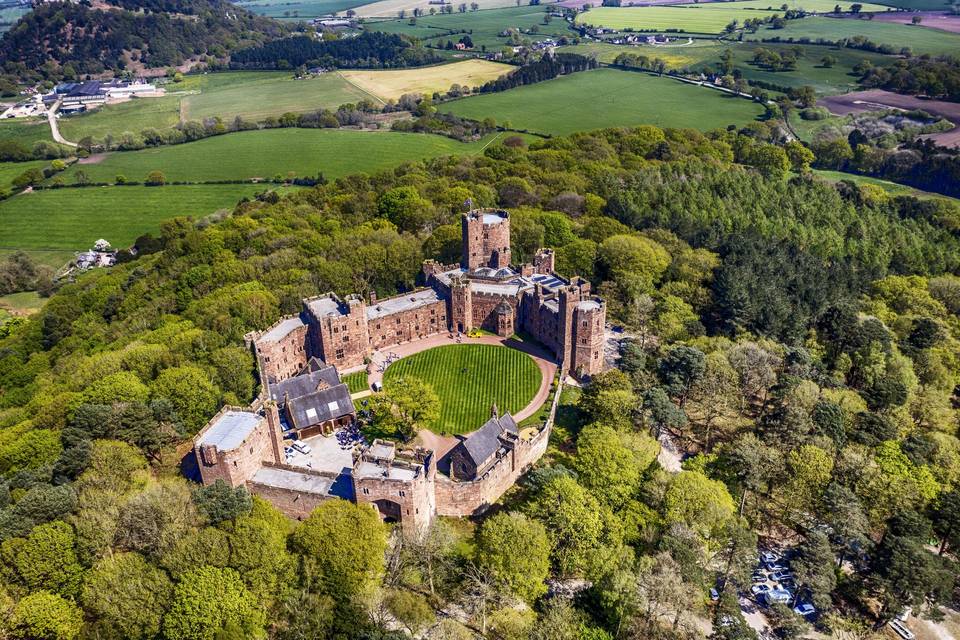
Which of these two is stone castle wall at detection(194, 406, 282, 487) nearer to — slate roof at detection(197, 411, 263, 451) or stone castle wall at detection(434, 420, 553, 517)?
slate roof at detection(197, 411, 263, 451)

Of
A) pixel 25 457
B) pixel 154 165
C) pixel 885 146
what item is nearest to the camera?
pixel 25 457

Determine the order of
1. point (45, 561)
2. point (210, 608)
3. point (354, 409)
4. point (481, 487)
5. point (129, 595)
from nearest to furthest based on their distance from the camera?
Result: point (129, 595) → point (210, 608) → point (45, 561) → point (481, 487) → point (354, 409)

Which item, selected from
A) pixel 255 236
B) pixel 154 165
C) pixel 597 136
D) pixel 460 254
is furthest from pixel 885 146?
pixel 154 165

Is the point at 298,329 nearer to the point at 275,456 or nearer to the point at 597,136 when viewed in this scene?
the point at 275,456

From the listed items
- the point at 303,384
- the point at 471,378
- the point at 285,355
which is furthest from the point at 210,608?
the point at 471,378

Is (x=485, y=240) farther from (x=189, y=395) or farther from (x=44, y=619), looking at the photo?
(x=44, y=619)

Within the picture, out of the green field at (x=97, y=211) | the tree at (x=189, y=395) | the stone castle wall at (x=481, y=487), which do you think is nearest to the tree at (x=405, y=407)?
the stone castle wall at (x=481, y=487)
